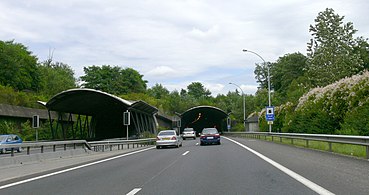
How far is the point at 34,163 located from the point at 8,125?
30.6m

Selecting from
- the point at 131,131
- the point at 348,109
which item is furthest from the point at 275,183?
the point at 131,131

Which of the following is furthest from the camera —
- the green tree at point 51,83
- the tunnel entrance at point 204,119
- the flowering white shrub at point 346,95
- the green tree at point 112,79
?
the green tree at point 112,79

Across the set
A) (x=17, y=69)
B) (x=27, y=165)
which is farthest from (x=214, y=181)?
(x=17, y=69)

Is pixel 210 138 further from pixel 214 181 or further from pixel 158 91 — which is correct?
pixel 158 91

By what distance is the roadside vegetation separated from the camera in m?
29.5

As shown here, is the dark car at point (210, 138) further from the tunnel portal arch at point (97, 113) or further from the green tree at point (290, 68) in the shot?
the green tree at point (290, 68)

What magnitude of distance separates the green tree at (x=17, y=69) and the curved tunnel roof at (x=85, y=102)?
2192cm

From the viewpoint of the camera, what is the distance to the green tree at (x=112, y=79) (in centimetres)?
11225

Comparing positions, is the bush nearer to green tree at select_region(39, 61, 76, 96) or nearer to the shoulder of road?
the shoulder of road

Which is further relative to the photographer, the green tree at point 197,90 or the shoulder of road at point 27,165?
the green tree at point 197,90

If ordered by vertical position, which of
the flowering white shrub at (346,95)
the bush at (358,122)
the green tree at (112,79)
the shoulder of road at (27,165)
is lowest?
the shoulder of road at (27,165)

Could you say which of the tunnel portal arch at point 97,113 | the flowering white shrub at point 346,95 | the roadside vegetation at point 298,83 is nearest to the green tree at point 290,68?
the roadside vegetation at point 298,83

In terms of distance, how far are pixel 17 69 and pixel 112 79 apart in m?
47.4

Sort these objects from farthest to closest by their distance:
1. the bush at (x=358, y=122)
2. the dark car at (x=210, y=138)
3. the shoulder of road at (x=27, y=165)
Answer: the dark car at (x=210, y=138) → the bush at (x=358, y=122) → the shoulder of road at (x=27, y=165)
